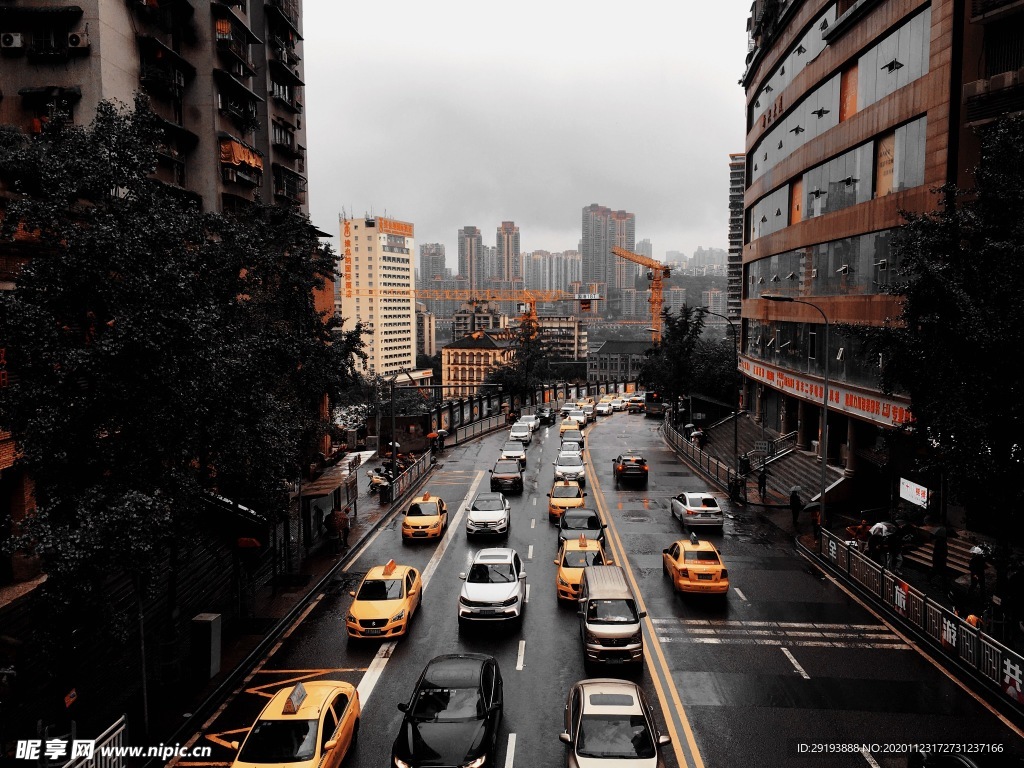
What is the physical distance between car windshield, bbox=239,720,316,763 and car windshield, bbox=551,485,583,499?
20.4 metres

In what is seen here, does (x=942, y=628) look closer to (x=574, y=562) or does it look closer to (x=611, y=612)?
(x=611, y=612)

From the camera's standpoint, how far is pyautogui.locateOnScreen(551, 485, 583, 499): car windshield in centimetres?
3095

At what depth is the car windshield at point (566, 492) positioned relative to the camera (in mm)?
30953

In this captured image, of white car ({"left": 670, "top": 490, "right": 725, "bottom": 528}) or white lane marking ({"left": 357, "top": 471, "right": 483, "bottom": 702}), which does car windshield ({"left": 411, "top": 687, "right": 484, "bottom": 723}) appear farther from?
white car ({"left": 670, "top": 490, "right": 725, "bottom": 528})

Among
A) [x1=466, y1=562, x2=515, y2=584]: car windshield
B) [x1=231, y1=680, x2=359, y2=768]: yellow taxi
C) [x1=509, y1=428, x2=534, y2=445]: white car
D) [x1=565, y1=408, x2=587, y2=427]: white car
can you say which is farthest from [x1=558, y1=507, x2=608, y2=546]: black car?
[x1=565, y1=408, x2=587, y2=427]: white car

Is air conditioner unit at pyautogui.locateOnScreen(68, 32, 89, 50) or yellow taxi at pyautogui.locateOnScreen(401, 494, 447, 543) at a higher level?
air conditioner unit at pyautogui.locateOnScreen(68, 32, 89, 50)

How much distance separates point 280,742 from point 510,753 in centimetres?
372

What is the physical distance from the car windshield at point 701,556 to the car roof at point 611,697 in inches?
362

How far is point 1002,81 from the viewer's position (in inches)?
904

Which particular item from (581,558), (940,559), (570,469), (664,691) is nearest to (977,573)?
(940,559)

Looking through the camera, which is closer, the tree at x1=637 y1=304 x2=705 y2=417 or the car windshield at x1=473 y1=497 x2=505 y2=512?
the car windshield at x1=473 y1=497 x2=505 y2=512

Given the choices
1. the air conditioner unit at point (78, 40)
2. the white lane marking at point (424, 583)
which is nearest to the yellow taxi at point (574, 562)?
the white lane marking at point (424, 583)

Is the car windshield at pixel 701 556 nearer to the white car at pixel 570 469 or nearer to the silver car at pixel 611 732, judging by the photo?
the silver car at pixel 611 732

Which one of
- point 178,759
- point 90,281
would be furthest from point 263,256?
point 178,759
